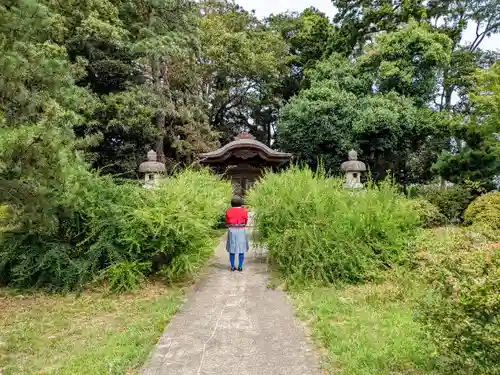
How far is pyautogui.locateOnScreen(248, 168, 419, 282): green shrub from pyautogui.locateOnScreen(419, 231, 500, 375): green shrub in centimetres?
284

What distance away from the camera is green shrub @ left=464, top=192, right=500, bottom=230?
9.06m

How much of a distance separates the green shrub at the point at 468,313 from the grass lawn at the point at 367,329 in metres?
0.44

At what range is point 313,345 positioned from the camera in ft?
12.7

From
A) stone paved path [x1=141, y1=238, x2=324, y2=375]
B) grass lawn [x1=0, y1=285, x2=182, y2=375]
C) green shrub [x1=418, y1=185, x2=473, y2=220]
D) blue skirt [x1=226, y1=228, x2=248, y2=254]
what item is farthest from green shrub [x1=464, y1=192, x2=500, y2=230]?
grass lawn [x1=0, y1=285, x2=182, y2=375]

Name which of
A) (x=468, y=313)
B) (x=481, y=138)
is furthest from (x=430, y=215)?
(x=468, y=313)

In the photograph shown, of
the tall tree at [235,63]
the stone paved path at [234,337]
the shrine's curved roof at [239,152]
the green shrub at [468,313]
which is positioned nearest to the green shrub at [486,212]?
the stone paved path at [234,337]

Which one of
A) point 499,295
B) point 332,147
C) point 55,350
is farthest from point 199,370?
point 332,147

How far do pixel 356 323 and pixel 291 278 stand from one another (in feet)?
5.92

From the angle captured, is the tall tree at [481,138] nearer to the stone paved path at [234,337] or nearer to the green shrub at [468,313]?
the stone paved path at [234,337]

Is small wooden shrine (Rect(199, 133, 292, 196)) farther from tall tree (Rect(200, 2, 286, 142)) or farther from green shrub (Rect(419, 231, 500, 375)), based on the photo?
green shrub (Rect(419, 231, 500, 375))

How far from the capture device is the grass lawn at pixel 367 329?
3252mm

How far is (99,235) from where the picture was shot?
6133 millimetres

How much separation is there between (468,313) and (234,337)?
240 centimetres

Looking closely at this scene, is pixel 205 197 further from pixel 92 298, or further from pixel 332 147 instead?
pixel 332 147
